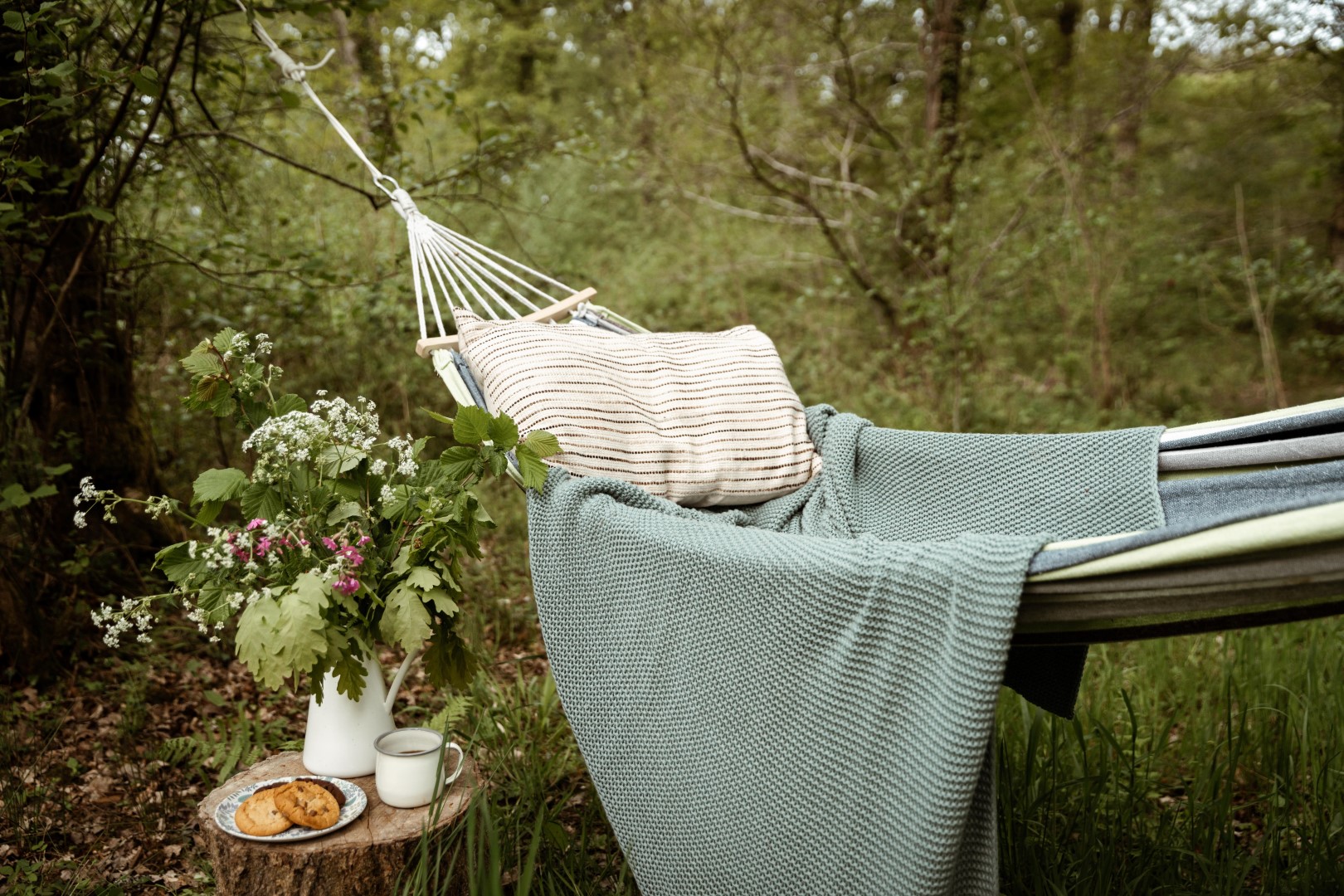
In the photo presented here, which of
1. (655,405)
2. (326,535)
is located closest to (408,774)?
(326,535)

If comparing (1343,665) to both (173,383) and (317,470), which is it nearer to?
(317,470)

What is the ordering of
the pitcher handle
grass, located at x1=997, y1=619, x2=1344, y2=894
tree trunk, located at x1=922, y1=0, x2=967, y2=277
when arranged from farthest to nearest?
tree trunk, located at x1=922, y1=0, x2=967, y2=277 → grass, located at x1=997, y1=619, x2=1344, y2=894 → the pitcher handle

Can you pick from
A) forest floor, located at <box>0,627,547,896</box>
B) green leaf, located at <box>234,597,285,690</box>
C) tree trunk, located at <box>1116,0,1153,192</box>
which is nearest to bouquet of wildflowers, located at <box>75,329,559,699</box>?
green leaf, located at <box>234,597,285,690</box>

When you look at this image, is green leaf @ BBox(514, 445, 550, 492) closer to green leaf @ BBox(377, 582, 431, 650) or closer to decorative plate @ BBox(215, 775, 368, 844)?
green leaf @ BBox(377, 582, 431, 650)

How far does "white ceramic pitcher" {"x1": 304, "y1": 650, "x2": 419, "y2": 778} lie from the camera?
1.47 metres

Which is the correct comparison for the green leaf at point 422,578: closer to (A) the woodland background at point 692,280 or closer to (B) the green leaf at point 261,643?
(B) the green leaf at point 261,643

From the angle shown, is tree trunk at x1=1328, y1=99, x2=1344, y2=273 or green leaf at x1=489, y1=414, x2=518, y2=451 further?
tree trunk at x1=1328, y1=99, x2=1344, y2=273

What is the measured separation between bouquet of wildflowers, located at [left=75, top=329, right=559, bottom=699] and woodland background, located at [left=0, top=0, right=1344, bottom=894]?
0.34m

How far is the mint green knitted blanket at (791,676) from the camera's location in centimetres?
106

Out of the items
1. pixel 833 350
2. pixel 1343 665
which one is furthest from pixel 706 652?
pixel 833 350

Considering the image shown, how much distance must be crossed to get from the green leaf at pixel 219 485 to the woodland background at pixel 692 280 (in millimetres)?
597

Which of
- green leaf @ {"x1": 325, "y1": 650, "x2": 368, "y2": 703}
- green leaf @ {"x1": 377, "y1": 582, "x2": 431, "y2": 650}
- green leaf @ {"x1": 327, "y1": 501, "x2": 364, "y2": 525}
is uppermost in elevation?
green leaf @ {"x1": 327, "y1": 501, "x2": 364, "y2": 525}

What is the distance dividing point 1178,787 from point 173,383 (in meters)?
3.29

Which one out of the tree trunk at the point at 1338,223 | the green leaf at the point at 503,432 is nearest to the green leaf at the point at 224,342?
the green leaf at the point at 503,432
